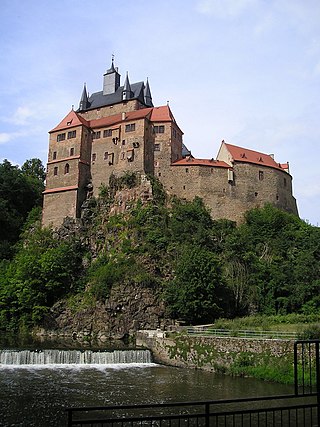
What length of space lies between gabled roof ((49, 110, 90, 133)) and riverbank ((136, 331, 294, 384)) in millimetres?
37246

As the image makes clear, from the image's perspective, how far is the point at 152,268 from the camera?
1807 inches

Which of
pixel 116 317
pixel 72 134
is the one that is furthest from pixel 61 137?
pixel 116 317

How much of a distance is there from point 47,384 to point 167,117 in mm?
44288

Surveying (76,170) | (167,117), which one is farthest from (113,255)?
(167,117)

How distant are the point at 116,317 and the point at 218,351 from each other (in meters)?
16.6

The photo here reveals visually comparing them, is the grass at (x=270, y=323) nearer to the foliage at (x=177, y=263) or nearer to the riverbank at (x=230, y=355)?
the foliage at (x=177, y=263)

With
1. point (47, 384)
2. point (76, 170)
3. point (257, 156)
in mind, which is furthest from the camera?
point (257, 156)

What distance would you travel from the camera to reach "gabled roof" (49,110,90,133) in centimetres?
6228

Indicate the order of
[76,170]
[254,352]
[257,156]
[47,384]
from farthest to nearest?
[257,156] → [76,170] → [254,352] → [47,384]

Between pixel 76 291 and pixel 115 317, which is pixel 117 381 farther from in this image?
pixel 76 291

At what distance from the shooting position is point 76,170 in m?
59.4

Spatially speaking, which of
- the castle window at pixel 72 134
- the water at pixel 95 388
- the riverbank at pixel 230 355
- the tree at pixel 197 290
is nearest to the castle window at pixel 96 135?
the castle window at pixel 72 134

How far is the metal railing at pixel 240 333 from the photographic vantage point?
27083 mm

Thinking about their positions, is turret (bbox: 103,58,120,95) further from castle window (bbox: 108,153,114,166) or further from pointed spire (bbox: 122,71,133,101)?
castle window (bbox: 108,153,114,166)
